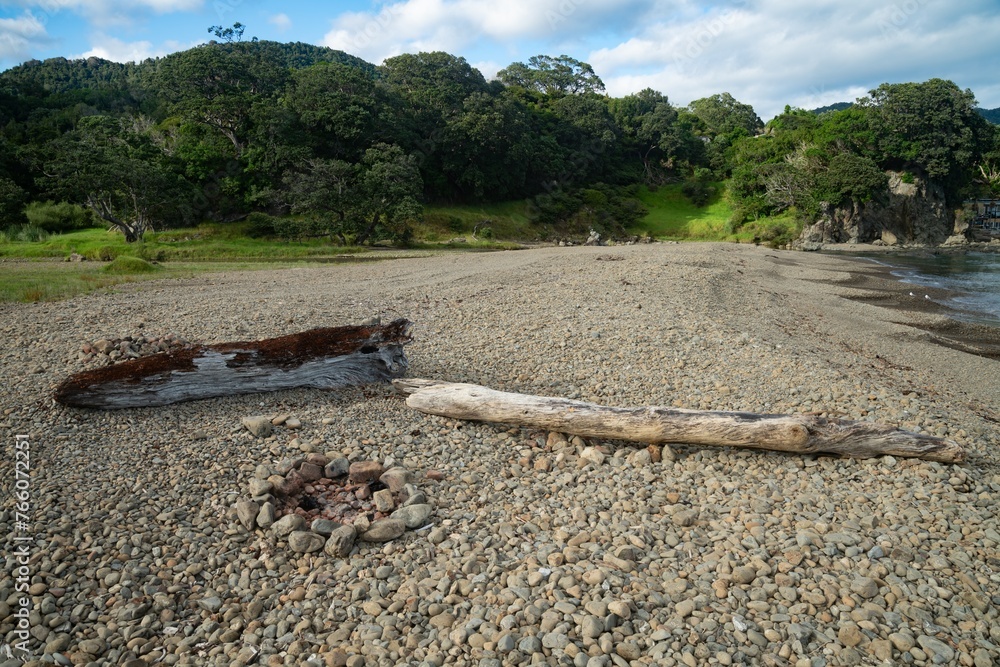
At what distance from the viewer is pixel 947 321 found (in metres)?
17.4

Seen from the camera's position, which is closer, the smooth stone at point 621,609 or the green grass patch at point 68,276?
the smooth stone at point 621,609

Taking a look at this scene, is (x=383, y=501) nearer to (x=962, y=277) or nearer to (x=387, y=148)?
(x=962, y=277)

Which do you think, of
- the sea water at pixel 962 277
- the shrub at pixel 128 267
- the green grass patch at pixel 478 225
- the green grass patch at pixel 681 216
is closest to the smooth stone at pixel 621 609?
the sea water at pixel 962 277

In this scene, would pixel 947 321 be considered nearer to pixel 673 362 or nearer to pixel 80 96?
pixel 673 362

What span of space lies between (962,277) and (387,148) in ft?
120

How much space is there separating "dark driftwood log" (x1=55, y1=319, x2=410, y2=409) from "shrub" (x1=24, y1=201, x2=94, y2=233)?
36.1 metres

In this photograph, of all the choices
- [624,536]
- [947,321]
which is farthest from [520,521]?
[947,321]

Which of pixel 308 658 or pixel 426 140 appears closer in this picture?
pixel 308 658

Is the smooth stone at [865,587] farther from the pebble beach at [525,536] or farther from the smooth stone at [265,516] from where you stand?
the smooth stone at [265,516]

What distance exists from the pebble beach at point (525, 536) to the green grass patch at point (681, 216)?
53336 mm

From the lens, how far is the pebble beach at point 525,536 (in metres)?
3.88

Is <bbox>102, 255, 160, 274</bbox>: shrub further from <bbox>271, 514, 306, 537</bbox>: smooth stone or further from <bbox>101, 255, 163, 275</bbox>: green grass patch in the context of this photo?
<bbox>271, 514, 306, 537</bbox>: smooth stone

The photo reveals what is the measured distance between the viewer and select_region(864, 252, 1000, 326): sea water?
1998 cm

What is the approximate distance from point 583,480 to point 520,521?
3.38 feet
